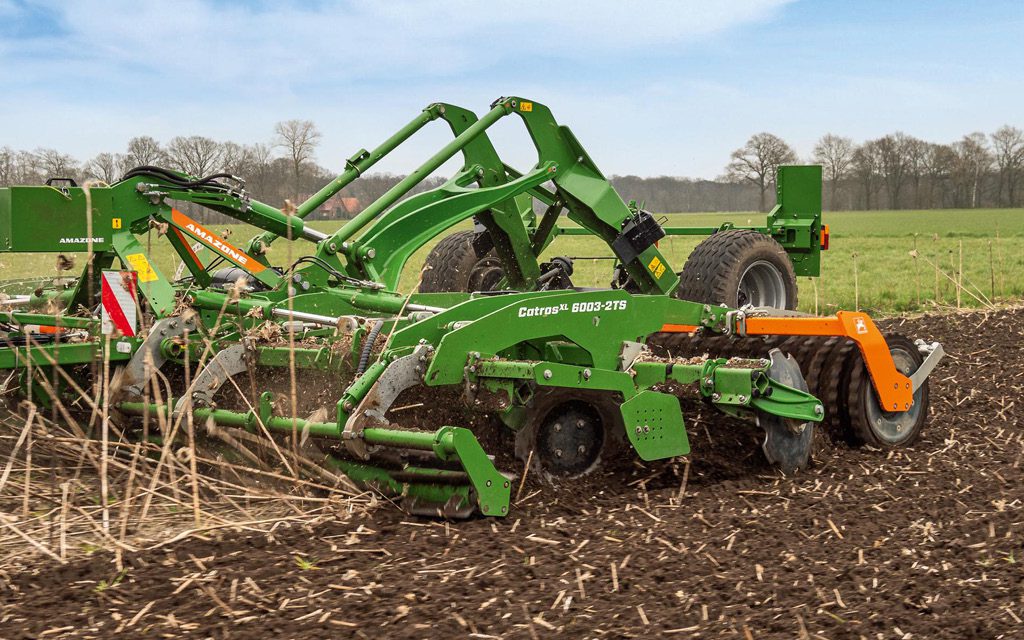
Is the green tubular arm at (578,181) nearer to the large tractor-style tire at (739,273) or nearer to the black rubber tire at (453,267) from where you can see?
the large tractor-style tire at (739,273)

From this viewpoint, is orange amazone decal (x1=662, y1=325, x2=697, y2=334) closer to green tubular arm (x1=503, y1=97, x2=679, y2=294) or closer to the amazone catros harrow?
the amazone catros harrow

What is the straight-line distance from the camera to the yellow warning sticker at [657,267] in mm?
8836

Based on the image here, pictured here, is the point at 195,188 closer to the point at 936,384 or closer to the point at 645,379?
the point at 645,379

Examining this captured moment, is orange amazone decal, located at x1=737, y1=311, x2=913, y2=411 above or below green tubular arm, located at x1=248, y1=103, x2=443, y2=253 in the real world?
below

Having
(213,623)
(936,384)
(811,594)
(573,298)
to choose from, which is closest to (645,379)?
(573,298)

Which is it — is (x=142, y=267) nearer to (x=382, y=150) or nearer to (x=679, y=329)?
(x=382, y=150)

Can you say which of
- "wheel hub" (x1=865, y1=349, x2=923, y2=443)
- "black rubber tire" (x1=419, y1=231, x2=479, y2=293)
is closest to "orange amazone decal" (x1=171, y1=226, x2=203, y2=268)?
"black rubber tire" (x1=419, y1=231, x2=479, y2=293)

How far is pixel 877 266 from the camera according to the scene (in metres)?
25.5

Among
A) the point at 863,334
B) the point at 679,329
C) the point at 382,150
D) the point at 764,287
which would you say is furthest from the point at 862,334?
the point at 382,150

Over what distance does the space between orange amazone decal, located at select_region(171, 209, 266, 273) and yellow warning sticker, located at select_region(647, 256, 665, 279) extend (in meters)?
3.21

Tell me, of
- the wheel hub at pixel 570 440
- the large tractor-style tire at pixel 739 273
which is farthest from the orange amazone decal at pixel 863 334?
the large tractor-style tire at pixel 739 273

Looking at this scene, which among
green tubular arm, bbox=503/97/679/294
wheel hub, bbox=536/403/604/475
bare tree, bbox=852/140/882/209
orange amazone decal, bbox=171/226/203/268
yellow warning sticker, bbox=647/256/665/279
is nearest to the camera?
wheel hub, bbox=536/403/604/475

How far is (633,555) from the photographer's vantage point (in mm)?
4754

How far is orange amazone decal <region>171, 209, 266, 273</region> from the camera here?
698 centimetres
